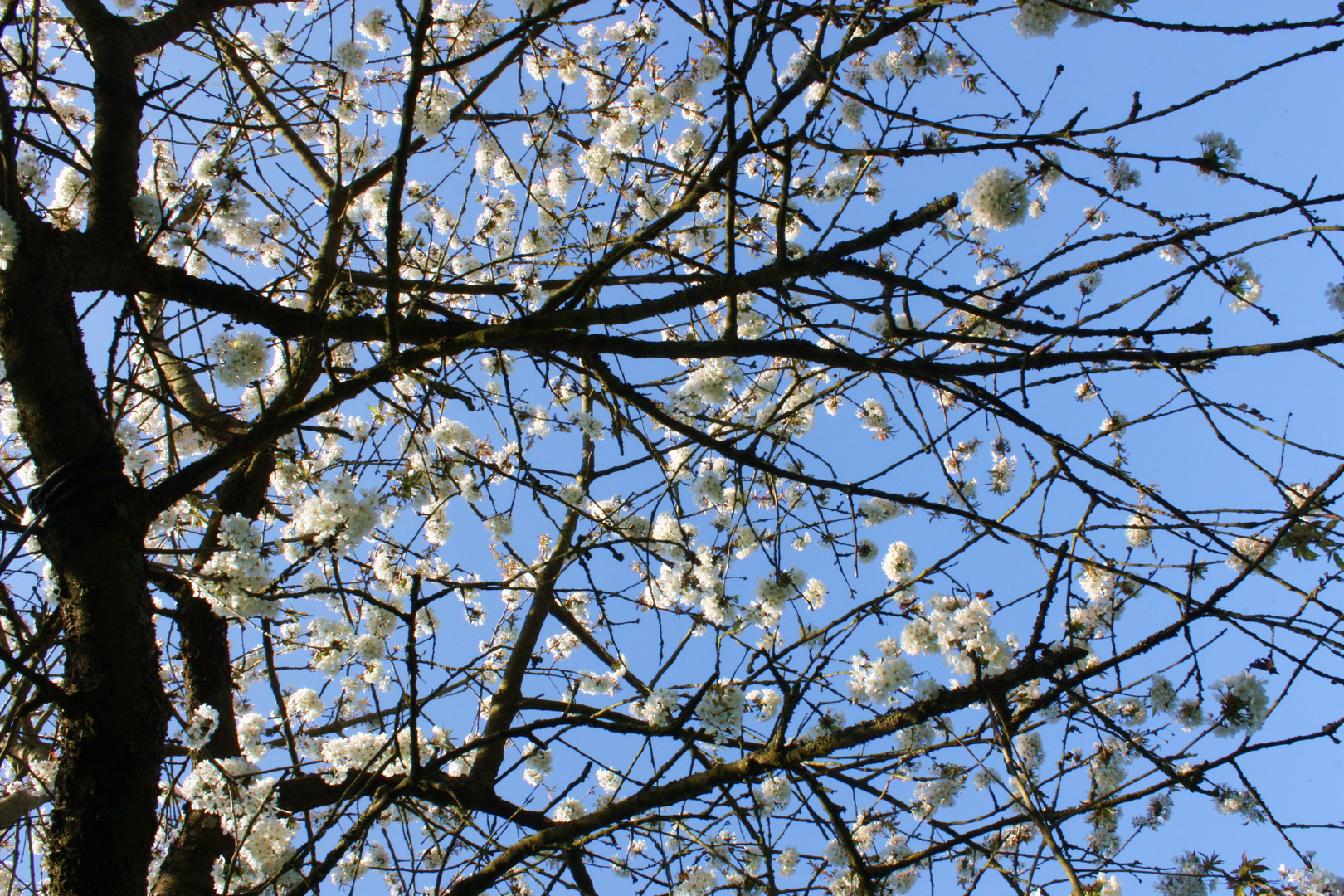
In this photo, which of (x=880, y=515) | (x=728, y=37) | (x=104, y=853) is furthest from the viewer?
(x=880, y=515)

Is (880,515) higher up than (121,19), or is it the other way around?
(121,19)

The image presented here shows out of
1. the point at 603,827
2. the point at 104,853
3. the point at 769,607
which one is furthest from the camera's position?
the point at 769,607

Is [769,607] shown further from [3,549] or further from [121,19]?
[121,19]

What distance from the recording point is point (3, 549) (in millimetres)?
2039

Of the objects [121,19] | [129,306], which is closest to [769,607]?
[129,306]

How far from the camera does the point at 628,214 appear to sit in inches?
150

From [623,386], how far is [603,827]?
1.41m

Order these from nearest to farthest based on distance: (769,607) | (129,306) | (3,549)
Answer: (129,306) → (3,549) → (769,607)

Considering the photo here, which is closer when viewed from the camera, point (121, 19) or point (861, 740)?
point (861, 740)

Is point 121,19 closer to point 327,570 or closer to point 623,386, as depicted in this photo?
point 327,570

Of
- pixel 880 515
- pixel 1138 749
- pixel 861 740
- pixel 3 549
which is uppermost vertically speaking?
pixel 880 515

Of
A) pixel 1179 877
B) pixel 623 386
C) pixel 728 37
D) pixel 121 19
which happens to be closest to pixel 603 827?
pixel 623 386

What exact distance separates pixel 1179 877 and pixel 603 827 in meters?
2.50

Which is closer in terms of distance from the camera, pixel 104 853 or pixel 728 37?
pixel 104 853
